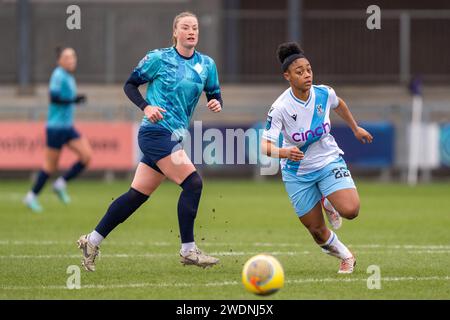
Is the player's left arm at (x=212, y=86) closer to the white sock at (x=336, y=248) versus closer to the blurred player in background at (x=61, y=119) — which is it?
the white sock at (x=336, y=248)

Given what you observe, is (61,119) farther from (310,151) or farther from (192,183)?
(310,151)

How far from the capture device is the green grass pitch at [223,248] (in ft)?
29.3

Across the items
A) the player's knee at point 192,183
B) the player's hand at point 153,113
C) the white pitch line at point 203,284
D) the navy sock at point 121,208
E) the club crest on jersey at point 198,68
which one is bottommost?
the white pitch line at point 203,284

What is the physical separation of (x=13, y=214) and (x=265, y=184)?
868cm

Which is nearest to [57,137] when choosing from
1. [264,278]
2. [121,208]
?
[121,208]

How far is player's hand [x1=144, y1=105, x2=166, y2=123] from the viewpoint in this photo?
992 cm

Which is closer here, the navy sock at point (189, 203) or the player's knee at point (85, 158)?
the navy sock at point (189, 203)

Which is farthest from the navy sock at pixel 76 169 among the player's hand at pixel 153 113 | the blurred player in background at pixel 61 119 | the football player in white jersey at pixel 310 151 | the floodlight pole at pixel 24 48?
the floodlight pole at pixel 24 48

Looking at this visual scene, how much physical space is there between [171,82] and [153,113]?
0.47m

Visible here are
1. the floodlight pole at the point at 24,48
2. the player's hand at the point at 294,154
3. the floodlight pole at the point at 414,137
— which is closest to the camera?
the player's hand at the point at 294,154

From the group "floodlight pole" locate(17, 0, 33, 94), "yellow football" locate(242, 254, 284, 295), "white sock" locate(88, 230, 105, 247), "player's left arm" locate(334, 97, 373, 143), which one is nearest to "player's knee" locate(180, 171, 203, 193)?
"white sock" locate(88, 230, 105, 247)

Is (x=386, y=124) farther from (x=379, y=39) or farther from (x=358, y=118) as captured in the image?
(x=379, y=39)

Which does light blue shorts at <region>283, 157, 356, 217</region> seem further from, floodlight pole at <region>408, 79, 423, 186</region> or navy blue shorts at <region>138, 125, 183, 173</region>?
floodlight pole at <region>408, 79, 423, 186</region>

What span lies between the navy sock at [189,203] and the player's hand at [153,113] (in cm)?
61
